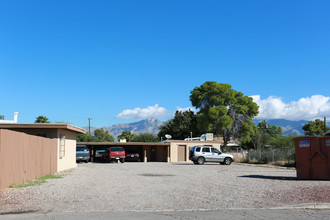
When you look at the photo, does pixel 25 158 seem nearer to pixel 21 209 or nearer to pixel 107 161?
pixel 21 209

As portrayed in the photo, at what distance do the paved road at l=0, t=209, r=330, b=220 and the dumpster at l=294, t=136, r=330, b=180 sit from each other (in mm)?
7975

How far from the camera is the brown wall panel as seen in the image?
12.1 meters

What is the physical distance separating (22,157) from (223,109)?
4370 centimetres

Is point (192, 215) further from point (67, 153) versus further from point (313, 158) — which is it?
point (67, 153)

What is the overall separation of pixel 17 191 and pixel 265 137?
55.4m

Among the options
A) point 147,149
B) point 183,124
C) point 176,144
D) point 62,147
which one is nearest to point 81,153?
point 176,144

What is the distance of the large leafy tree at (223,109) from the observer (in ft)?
184

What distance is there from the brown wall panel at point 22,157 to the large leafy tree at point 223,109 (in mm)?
38882

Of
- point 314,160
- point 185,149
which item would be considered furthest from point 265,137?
point 314,160

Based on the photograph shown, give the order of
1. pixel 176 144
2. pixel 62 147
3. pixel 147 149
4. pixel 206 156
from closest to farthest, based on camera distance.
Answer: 1. pixel 62 147
2. pixel 206 156
3. pixel 176 144
4. pixel 147 149

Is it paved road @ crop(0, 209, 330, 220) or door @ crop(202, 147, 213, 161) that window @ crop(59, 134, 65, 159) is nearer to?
paved road @ crop(0, 209, 330, 220)

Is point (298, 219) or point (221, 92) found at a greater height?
point (221, 92)

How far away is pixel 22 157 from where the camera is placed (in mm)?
14180

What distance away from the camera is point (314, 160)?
1659cm
